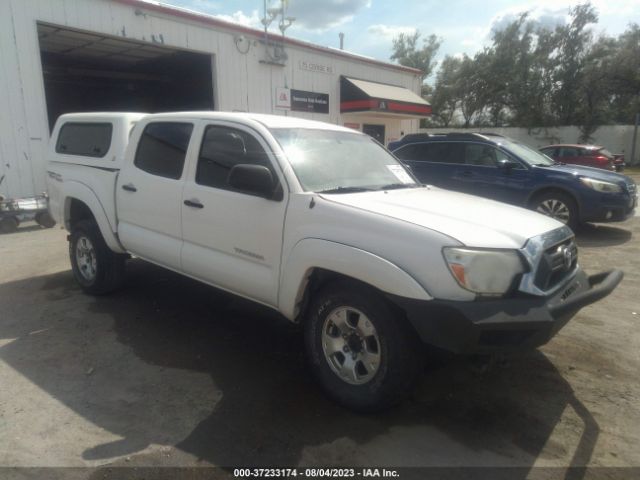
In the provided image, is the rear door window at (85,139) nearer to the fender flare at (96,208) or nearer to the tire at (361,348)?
the fender flare at (96,208)

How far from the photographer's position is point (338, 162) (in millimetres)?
3707

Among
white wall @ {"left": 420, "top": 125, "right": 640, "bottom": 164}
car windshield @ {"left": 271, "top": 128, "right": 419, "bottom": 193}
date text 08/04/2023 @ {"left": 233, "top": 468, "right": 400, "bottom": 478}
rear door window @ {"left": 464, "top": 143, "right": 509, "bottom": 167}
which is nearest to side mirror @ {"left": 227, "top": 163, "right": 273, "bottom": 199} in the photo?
car windshield @ {"left": 271, "top": 128, "right": 419, "bottom": 193}

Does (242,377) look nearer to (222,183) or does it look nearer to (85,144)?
(222,183)

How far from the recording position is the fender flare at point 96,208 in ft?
15.8

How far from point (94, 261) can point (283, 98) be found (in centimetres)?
1174

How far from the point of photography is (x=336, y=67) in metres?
17.6

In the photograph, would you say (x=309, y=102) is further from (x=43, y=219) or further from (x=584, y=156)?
(x=43, y=219)

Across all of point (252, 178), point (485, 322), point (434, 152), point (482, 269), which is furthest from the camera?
point (434, 152)

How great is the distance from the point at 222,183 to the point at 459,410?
2.41m

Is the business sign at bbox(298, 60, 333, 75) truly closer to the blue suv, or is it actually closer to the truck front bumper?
the blue suv

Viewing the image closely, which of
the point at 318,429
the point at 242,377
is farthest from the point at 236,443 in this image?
the point at 242,377

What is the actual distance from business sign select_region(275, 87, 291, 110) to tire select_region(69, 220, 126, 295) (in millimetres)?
11217

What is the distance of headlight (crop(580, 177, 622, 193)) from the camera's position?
309 inches

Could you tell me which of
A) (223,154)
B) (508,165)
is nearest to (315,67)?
(508,165)
